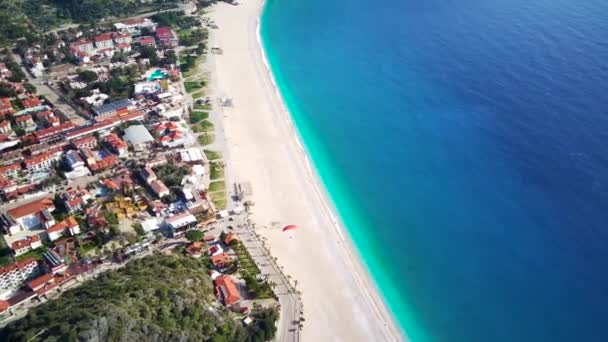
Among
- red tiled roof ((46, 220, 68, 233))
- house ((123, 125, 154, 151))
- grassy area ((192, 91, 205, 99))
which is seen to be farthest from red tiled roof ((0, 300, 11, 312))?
grassy area ((192, 91, 205, 99))

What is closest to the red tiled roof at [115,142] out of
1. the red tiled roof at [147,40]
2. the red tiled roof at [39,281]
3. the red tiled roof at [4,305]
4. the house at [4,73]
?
the red tiled roof at [39,281]

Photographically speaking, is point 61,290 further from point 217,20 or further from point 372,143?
point 217,20

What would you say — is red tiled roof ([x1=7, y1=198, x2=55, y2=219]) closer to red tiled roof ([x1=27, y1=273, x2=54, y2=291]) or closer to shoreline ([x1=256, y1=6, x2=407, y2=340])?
red tiled roof ([x1=27, y1=273, x2=54, y2=291])

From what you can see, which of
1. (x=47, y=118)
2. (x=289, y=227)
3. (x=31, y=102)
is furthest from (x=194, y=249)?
(x=31, y=102)

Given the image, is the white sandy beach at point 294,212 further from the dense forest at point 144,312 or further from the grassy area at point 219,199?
the dense forest at point 144,312

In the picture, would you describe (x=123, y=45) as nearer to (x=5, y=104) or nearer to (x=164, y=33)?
(x=164, y=33)

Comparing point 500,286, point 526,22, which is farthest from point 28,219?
point 526,22
